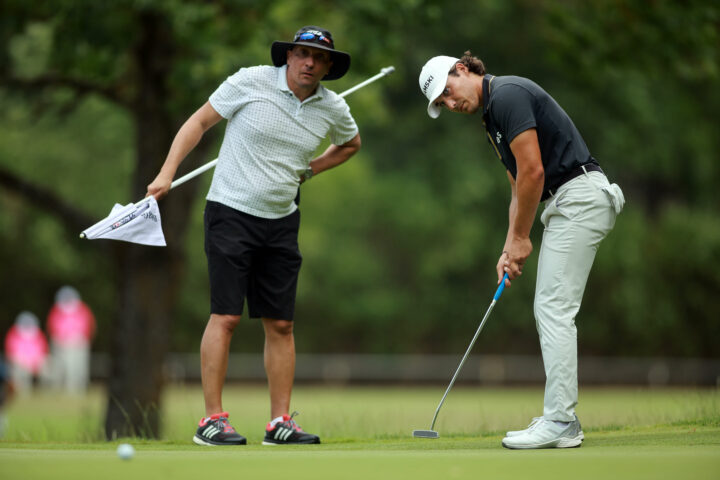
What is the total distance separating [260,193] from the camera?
18.5 ft

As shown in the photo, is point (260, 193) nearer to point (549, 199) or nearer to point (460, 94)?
point (460, 94)

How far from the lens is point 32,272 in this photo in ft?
81.1

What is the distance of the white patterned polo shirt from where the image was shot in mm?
5648

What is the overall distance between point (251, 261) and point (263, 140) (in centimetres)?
64

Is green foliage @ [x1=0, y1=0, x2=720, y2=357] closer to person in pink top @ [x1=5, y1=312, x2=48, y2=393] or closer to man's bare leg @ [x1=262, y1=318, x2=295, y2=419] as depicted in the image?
person in pink top @ [x1=5, y1=312, x2=48, y2=393]

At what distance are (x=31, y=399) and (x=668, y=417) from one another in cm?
1654

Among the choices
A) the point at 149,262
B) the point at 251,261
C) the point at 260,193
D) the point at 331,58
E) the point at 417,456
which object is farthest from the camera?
the point at 149,262

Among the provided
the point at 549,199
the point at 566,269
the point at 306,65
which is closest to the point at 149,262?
the point at 306,65

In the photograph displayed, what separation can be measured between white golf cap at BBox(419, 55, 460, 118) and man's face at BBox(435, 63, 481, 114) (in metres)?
0.03

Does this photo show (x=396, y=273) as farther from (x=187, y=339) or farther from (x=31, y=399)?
(x=31, y=399)

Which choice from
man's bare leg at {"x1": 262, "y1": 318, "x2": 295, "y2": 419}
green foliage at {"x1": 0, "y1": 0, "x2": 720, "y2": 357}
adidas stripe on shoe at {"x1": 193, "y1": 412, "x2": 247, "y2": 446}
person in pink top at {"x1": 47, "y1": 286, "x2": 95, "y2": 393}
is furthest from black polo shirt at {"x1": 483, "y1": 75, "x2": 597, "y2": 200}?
person in pink top at {"x1": 47, "y1": 286, "x2": 95, "y2": 393}

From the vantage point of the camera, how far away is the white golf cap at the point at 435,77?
17.5 feet

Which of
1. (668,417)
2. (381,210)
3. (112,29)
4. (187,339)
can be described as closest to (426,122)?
(381,210)

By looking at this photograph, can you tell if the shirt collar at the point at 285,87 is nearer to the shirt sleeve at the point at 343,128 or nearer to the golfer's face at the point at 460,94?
the shirt sleeve at the point at 343,128
